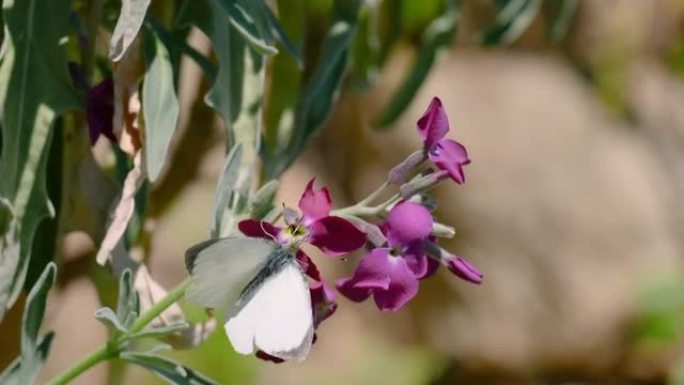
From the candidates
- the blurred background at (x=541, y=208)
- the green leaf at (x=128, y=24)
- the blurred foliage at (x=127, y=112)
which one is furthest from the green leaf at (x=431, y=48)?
the blurred background at (x=541, y=208)

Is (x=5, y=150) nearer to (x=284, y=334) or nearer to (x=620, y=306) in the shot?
(x=284, y=334)

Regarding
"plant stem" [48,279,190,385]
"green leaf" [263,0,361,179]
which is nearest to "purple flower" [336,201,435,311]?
"plant stem" [48,279,190,385]

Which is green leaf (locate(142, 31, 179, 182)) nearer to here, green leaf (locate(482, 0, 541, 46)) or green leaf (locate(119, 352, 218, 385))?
green leaf (locate(119, 352, 218, 385))

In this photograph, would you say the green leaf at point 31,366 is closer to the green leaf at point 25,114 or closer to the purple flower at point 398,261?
the green leaf at point 25,114

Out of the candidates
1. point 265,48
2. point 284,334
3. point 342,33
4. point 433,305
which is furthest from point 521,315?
point 284,334

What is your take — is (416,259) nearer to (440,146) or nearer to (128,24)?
(440,146)

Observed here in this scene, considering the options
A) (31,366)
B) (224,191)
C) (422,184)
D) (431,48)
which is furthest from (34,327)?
(431,48)

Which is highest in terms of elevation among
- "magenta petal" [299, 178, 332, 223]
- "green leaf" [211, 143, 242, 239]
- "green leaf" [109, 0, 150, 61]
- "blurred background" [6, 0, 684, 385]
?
"green leaf" [109, 0, 150, 61]
